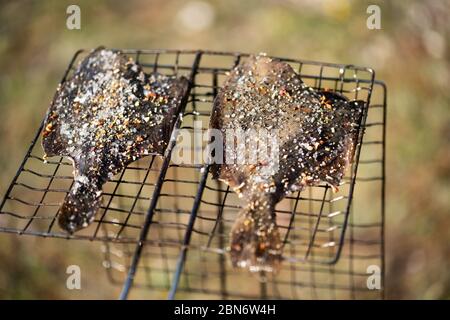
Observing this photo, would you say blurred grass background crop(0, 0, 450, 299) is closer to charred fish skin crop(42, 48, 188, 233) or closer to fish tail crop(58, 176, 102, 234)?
charred fish skin crop(42, 48, 188, 233)

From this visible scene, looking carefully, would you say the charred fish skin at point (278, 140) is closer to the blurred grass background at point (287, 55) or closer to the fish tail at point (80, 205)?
the fish tail at point (80, 205)

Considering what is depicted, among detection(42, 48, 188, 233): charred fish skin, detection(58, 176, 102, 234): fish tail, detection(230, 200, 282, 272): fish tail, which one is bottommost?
detection(230, 200, 282, 272): fish tail

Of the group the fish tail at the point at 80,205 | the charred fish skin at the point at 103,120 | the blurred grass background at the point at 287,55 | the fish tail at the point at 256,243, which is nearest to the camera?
the fish tail at the point at 256,243

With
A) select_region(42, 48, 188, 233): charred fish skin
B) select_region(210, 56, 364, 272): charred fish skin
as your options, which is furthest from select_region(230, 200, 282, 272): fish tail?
select_region(42, 48, 188, 233): charred fish skin

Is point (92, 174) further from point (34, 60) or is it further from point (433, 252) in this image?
point (34, 60)

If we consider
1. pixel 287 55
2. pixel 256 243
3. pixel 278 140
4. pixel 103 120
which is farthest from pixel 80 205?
pixel 287 55

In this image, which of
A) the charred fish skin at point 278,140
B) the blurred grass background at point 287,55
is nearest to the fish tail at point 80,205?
the charred fish skin at point 278,140
